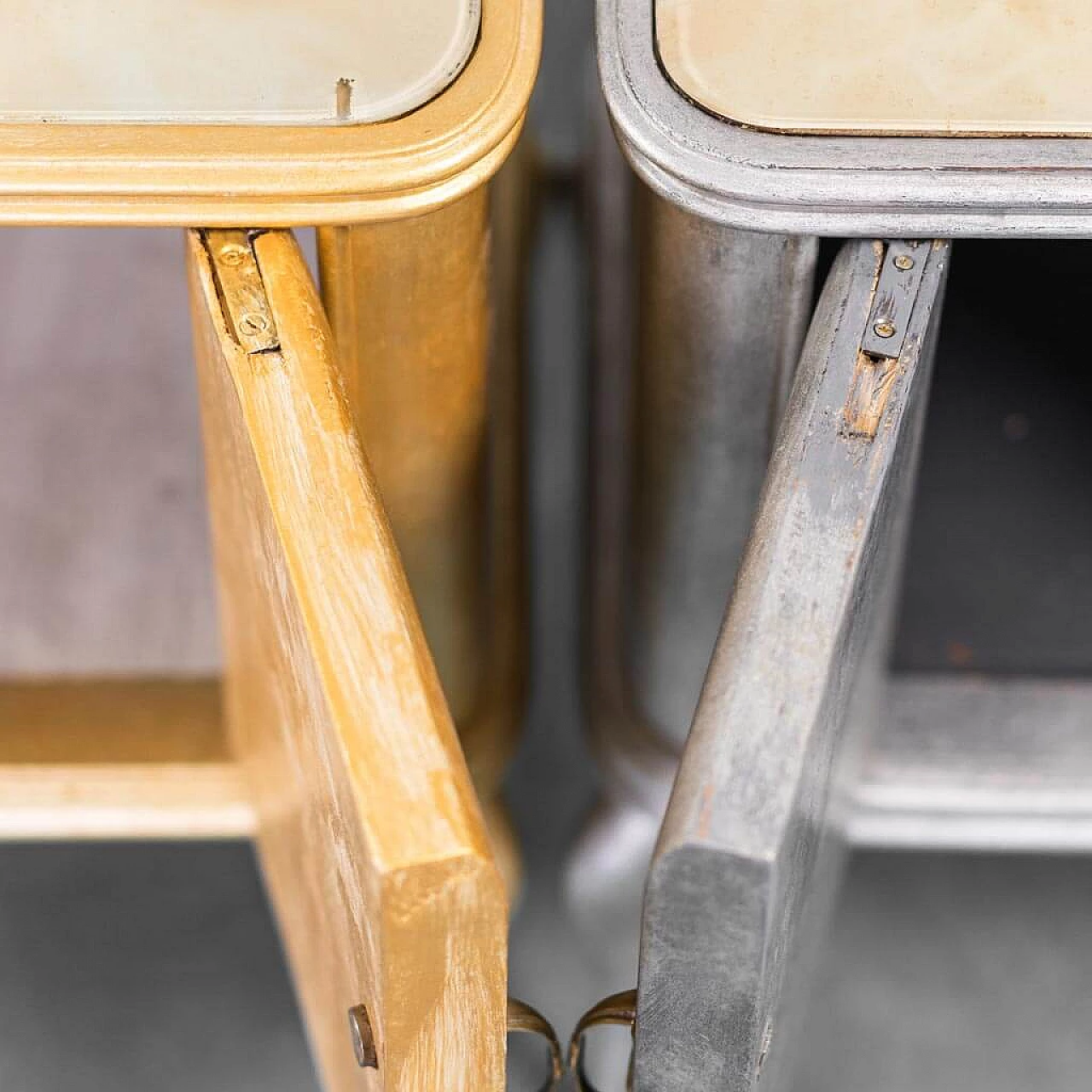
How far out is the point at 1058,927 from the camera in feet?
2.56

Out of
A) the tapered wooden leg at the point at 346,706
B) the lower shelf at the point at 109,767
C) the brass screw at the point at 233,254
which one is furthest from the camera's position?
the lower shelf at the point at 109,767

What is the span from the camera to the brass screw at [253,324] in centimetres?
41

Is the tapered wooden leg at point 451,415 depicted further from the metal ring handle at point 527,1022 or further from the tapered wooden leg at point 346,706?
the metal ring handle at point 527,1022

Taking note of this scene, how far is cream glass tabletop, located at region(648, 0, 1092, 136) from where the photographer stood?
0.45 meters

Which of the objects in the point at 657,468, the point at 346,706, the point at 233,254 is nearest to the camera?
the point at 346,706

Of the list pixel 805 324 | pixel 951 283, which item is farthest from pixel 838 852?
pixel 951 283

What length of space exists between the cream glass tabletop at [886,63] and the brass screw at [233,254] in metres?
0.14

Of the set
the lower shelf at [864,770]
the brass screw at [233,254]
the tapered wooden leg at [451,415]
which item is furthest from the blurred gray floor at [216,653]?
the brass screw at [233,254]

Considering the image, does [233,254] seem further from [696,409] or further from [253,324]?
[696,409]

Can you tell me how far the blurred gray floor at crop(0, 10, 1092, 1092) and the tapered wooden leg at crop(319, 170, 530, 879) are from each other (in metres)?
0.12

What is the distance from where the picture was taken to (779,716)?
0.33m

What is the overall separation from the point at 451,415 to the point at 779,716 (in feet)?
0.74

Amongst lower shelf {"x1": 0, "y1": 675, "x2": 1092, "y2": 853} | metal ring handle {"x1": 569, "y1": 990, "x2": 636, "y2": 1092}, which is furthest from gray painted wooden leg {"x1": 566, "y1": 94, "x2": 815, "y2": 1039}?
metal ring handle {"x1": 569, "y1": 990, "x2": 636, "y2": 1092}

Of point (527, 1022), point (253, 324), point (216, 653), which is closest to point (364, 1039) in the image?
A: point (527, 1022)
